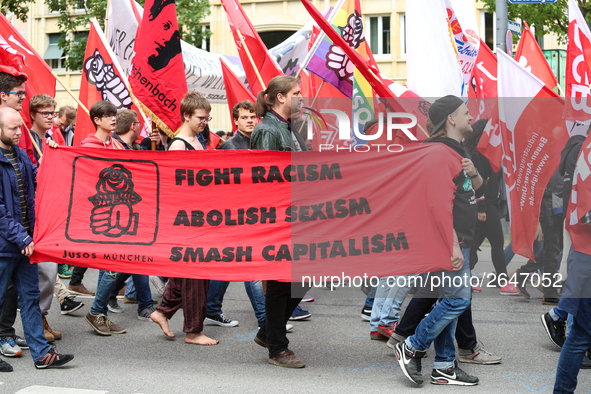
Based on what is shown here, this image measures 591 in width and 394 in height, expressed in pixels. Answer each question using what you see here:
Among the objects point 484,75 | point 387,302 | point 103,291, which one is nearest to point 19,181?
point 103,291

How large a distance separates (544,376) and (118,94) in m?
6.04

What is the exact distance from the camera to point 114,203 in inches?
206

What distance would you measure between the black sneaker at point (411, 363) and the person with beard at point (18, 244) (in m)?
2.42

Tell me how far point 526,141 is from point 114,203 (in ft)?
11.3

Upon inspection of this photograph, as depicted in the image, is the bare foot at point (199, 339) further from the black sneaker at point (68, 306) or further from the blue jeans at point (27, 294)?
the black sneaker at point (68, 306)

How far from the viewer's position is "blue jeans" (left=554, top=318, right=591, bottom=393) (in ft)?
12.9

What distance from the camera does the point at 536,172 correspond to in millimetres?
5566

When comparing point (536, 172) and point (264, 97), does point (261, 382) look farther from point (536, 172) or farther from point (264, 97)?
point (536, 172)

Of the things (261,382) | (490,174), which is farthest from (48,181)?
(490,174)

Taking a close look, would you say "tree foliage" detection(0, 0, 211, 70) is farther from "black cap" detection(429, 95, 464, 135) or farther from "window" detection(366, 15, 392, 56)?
"black cap" detection(429, 95, 464, 135)

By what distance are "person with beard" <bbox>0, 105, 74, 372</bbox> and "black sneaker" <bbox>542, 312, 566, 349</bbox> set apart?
3699 millimetres

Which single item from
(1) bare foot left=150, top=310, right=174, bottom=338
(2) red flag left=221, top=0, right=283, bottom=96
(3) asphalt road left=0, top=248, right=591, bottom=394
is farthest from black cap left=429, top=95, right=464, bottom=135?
(2) red flag left=221, top=0, right=283, bottom=96

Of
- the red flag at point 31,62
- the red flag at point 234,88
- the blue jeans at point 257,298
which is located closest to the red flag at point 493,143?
the blue jeans at point 257,298

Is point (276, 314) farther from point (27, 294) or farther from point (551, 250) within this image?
point (551, 250)
